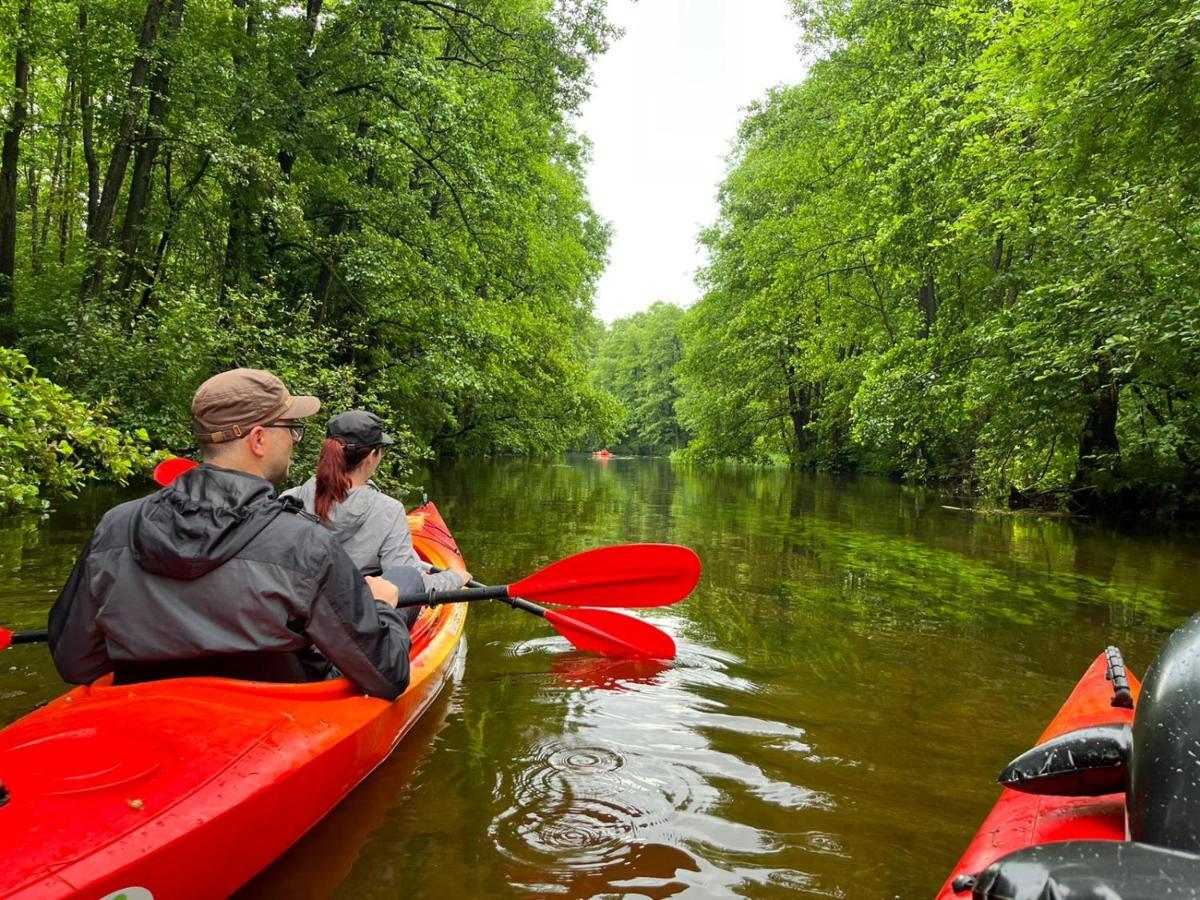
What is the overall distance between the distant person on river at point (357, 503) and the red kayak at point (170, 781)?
1.14m

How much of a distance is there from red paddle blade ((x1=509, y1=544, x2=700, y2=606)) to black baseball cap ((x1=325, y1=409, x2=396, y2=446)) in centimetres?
112

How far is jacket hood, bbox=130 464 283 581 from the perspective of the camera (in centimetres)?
201

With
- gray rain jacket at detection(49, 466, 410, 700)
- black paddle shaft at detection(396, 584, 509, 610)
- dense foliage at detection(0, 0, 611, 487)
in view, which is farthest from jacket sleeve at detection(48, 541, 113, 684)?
dense foliage at detection(0, 0, 611, 487)

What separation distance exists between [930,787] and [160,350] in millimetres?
8581

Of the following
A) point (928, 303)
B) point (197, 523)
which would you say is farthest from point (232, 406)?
point (928, 303)

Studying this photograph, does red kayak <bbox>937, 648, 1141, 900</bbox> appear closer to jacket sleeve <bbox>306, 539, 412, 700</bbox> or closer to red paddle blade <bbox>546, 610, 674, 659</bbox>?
jacket sleeve <bbox>306, 539, 412, 700</bbox>

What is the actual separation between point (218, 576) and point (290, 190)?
911cm

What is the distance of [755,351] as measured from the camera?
24594mm

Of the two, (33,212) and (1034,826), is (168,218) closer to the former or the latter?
(33,212)

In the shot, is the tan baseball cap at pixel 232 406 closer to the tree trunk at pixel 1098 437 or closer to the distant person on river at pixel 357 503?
the distant person on river at pixel 357 503

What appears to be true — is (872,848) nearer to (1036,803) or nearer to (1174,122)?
(1036,803)

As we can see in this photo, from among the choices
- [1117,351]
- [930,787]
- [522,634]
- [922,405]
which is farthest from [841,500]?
[930,787]

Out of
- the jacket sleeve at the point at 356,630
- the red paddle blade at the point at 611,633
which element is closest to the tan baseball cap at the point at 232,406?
the jacket sleeve at the point at 356,630

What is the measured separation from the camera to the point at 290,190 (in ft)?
31.8
